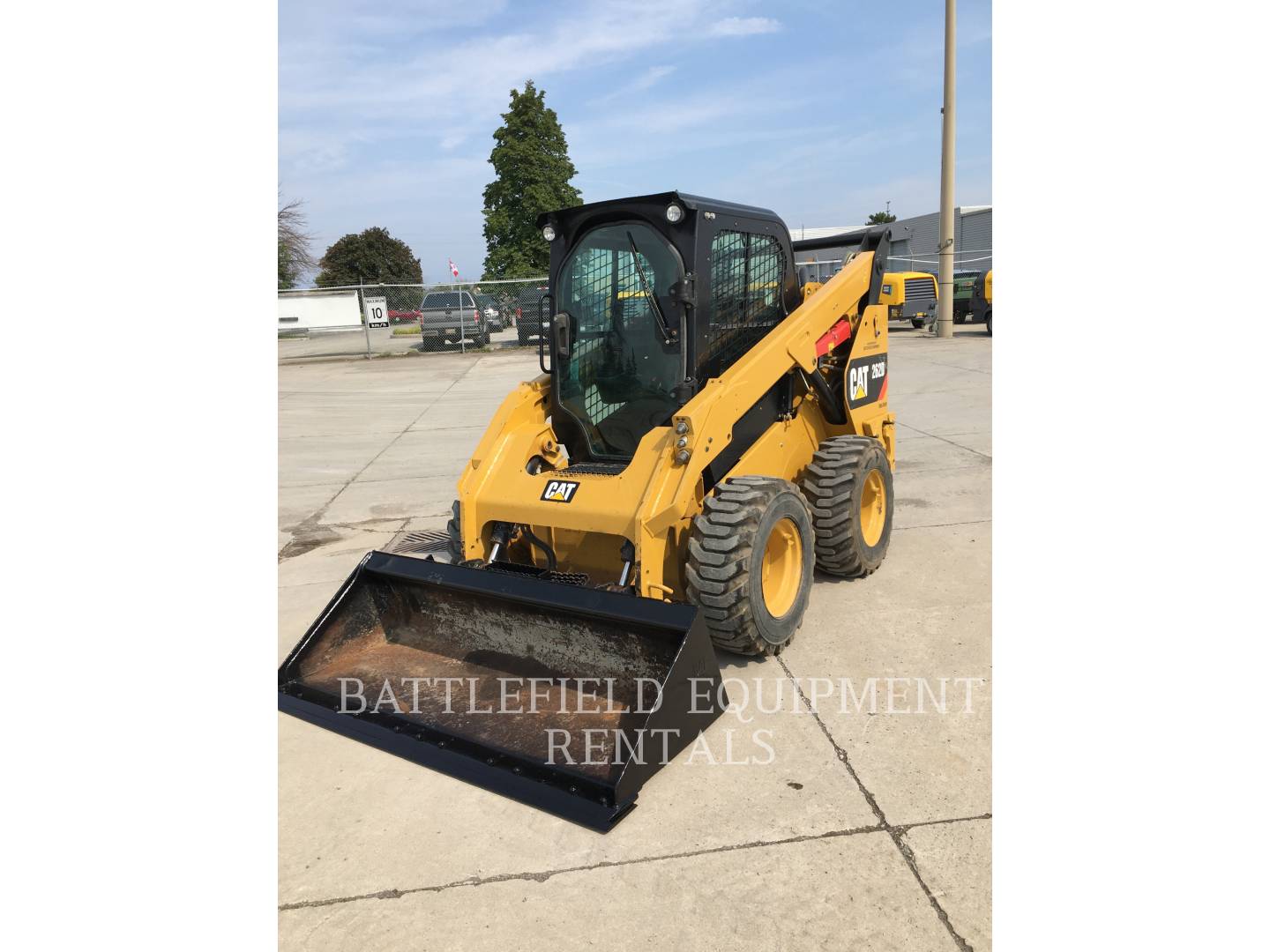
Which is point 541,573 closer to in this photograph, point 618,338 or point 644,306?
point 618,338

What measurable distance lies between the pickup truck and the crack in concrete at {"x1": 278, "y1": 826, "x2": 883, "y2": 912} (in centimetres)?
2230

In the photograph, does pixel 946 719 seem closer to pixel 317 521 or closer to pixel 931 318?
pixel 317 521

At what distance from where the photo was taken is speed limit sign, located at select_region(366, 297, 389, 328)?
83.1 feet

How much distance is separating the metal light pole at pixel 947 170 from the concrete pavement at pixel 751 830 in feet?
54.6

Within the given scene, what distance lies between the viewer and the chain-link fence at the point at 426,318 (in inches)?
954

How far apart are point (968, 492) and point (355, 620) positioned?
5.24m

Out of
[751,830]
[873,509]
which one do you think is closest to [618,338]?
[873,509]

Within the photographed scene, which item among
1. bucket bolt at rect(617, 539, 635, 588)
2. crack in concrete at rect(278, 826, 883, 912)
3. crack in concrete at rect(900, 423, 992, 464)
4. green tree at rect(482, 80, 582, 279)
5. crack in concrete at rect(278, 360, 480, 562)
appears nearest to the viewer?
crack in concrete at rect(278, 826, 883, 912)

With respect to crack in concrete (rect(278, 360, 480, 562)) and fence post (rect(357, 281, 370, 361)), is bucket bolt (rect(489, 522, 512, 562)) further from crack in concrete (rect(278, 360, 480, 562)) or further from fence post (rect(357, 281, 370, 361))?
fence post (rect(357, 281, 370, 361))

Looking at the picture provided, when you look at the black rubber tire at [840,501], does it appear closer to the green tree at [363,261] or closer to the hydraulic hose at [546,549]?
the hydraulic hose at [546,549]

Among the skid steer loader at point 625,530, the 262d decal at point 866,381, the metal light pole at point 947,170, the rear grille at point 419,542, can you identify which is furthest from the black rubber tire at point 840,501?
the metal light pole at point 947,170

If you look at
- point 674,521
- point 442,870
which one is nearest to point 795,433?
point 674,521

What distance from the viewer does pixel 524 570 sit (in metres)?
4.37

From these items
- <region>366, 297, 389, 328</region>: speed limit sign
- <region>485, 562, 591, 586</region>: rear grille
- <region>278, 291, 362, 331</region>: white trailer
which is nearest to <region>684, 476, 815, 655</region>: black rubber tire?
<region>485, 562, 591, 586</region>: rear grille
